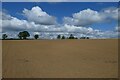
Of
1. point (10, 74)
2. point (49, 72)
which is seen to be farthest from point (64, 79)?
point (10, 74)

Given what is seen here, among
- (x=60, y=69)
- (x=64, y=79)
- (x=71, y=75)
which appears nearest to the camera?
(x=64, y=79)

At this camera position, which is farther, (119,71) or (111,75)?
(119,71)

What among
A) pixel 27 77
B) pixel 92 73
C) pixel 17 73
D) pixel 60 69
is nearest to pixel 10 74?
pixel 17 73

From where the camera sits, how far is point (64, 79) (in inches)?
406

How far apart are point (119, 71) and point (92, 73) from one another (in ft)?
3.88

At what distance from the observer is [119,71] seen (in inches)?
476

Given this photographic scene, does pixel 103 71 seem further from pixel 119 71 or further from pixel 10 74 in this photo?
pixel 10 74

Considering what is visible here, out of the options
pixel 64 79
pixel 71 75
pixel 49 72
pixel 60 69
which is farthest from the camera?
pixel 60 69

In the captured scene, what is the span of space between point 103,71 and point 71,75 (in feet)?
5.88

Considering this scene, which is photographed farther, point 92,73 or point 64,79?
point 92,73

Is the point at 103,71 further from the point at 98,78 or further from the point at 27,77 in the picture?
the point at 27,77

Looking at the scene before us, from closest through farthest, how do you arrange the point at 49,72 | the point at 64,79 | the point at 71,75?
the point at 64,79, the point at 71,75, the point at 49,72

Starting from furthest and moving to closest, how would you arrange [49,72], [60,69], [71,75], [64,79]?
[60,69] → [49,72] → [71,75] → [64,79]

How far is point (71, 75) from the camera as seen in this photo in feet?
36.4
